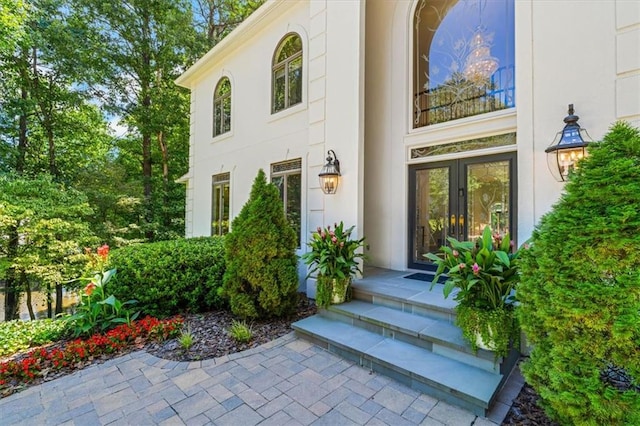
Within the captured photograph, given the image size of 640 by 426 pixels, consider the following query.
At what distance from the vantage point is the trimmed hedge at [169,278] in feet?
14.9

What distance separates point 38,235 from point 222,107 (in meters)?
5.99

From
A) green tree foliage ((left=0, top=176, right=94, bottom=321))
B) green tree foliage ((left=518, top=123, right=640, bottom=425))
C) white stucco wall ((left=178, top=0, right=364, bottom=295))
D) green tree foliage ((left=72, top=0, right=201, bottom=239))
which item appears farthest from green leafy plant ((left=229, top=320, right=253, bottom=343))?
green tree foliage ((left=72, top=0, right=201, bottom=239))

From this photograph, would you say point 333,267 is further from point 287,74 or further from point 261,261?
point 287,74

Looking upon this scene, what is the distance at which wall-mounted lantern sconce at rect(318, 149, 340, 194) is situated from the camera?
4988 mm

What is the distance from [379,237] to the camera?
5762 millimetres

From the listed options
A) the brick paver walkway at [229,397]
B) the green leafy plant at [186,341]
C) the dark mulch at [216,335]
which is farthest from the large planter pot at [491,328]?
the green leafy plant at [186,341]

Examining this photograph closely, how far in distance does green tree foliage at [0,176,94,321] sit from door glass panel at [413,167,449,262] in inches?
349

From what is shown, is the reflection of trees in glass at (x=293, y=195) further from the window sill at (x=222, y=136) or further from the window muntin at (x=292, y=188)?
the window sill at (x=222, y=136)

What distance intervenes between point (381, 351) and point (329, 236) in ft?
5.52

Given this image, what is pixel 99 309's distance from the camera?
4109 millimetres

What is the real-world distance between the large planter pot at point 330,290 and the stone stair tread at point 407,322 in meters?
0.10

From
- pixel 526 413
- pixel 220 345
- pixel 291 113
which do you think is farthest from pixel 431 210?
pixel 220 345

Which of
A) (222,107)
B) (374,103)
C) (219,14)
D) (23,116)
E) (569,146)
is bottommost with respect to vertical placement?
(569,146)

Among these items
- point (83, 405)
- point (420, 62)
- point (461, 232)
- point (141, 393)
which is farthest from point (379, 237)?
point (83, 405)
